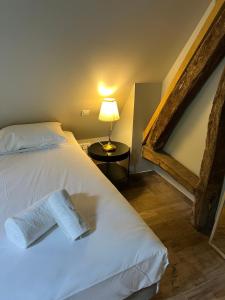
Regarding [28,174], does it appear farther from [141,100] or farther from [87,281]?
[141,100]

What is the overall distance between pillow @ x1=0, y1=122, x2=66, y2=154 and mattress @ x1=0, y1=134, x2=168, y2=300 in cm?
53

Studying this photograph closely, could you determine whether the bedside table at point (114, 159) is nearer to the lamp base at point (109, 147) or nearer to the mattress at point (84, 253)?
the lamp base at point (109, 147)

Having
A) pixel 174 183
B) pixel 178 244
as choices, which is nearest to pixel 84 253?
pixel 178 244

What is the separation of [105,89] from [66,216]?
1.66 metres

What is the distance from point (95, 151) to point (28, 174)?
0.96 meters

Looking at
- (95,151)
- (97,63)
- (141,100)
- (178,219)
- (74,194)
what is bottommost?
(178,219)

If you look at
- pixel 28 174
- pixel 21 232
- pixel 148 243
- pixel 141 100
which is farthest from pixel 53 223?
pixel 141 100

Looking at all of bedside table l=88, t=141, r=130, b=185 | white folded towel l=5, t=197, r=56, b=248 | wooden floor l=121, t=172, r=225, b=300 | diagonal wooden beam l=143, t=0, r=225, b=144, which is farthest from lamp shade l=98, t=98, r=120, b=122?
white folded towel l=5, t=197, r=56, b=248

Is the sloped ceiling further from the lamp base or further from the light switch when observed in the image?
the lamp base

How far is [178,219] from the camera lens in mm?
2387

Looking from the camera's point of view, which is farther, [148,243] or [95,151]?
[95,151]

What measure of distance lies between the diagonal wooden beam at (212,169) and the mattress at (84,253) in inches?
34.2

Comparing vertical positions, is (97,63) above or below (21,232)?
above

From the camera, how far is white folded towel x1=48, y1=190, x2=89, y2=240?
1240 millimetres
